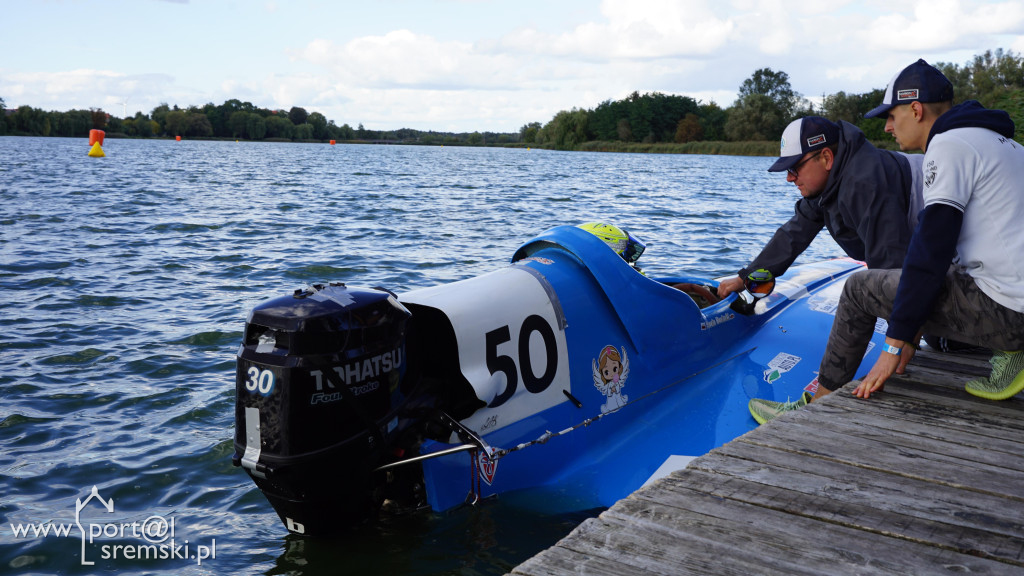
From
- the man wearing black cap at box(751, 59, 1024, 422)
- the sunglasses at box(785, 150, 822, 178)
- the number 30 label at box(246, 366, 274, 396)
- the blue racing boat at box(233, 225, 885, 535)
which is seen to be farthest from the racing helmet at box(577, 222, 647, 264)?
the number 30 label at box(246, 366, 274, 396)

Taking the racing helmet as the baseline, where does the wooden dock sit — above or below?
below

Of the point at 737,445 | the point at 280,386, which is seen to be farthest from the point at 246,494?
the point at 737,445

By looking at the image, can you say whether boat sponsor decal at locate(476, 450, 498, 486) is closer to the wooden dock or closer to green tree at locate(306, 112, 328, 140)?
the wooden dock

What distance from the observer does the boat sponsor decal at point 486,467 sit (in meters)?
3.65

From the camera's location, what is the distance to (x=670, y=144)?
308 ft

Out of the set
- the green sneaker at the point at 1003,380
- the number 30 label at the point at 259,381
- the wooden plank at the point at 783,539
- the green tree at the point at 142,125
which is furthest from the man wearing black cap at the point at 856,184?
the green tree at the point at 142,125

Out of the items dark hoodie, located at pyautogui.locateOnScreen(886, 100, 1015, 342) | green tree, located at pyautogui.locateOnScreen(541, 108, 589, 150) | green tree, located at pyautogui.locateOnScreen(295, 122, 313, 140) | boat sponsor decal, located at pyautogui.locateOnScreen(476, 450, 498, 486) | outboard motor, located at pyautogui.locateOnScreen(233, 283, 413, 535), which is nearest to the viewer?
outboard motor, located at pyautogui.locateOnScreen(233, 283, 413, 535)

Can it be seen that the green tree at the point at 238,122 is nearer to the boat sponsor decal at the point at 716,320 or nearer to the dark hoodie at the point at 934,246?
the boat sponsor decal at the point at 716,320

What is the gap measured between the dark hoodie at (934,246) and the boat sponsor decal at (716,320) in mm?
1917

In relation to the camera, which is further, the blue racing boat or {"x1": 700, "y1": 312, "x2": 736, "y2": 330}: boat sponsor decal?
{"x1": 700, "y1": 312, "x2": 736, "y2": 330}: boat sponsor decal

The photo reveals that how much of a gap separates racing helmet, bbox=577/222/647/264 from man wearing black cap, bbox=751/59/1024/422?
1583mm

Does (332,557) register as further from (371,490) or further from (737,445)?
(737,445)

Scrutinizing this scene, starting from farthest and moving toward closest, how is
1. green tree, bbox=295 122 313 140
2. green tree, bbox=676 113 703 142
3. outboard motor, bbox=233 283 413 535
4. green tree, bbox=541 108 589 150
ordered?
green tree, bbox=295 122 313 140 → green tree, bbox=541 108 589 150 → green tree, bbox=676 113 703 142 → outboard motor, bbox=233 283 413 535

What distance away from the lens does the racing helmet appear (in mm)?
4934
